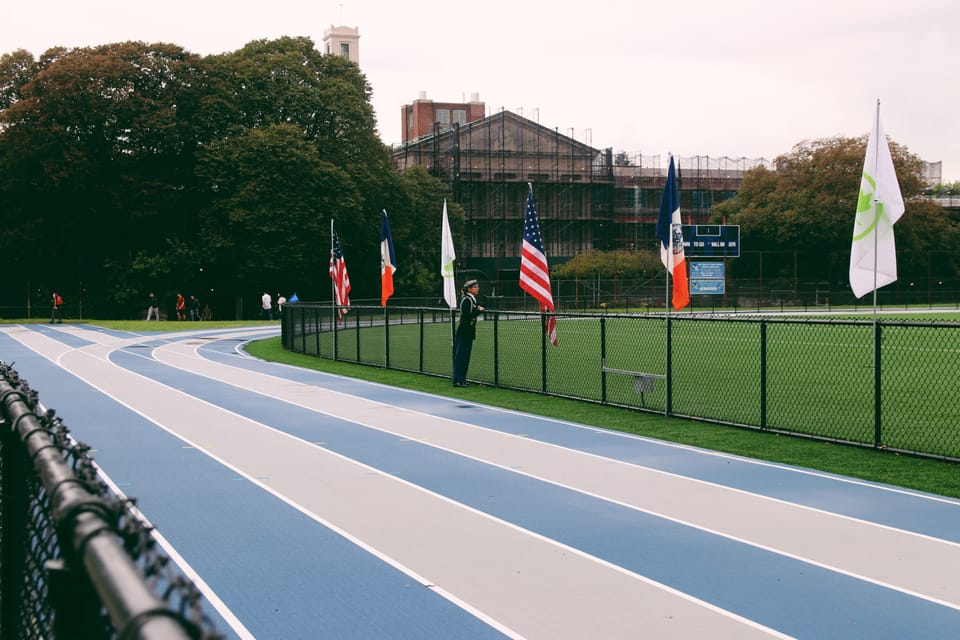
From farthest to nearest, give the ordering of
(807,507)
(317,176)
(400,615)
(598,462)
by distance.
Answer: (317,176)
(598,462)
(807,507)
(400,615)

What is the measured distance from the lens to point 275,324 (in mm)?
56594

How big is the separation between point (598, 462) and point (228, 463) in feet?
13.9

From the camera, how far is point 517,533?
8625 millimetres

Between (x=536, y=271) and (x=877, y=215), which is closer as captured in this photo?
(x=877, y=215)

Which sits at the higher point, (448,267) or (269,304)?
(448,267)

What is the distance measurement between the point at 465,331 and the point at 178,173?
A: 4652 cm

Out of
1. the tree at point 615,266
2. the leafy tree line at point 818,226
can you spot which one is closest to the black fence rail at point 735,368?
the tree at point 615,266

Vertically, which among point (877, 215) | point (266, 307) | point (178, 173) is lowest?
point (266, 307)

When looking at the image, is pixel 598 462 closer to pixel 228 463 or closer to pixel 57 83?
pixel 228 463

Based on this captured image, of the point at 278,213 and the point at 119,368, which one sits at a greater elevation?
the point at 278,213

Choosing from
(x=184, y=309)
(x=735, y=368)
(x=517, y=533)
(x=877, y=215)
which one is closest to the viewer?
(x=517, y=533)

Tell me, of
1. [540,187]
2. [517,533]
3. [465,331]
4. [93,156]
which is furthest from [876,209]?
[540,187]

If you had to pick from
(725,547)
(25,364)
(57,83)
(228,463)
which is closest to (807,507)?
(725,547)

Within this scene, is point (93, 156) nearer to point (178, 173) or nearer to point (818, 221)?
point (178, 173)
